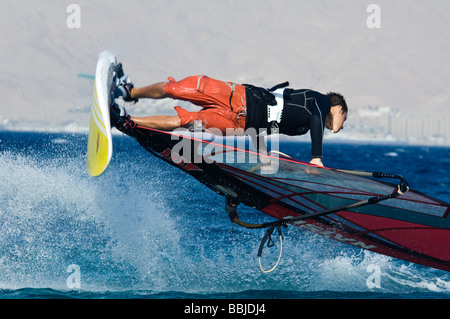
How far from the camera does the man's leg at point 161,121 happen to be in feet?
21.9

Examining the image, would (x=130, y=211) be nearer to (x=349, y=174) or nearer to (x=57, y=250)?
(x=57, y=250)

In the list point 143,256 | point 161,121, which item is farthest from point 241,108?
point 143,256

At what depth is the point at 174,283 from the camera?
842 cm

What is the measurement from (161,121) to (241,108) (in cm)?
106

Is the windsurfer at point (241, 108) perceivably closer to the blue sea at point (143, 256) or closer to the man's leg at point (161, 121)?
the man's leg at point (161, 121)

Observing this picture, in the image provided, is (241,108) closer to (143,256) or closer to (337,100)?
(337,100)

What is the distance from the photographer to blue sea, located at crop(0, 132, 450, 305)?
820 cm

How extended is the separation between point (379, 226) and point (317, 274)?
1.54 m

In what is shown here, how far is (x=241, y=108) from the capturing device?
7.05 meters

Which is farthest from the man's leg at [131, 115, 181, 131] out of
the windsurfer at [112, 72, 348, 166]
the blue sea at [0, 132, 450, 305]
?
the blue sea at [0, 132, 450, 305]

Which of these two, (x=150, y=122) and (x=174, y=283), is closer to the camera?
(x=150, y=122)

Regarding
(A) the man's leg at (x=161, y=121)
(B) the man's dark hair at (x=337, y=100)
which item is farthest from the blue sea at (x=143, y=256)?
(B) the man's dark hair at (x=337, y=100)

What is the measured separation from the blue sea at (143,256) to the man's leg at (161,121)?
205 cm

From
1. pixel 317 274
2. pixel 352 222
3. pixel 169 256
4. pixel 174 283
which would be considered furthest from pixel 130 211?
pixel 352 222
